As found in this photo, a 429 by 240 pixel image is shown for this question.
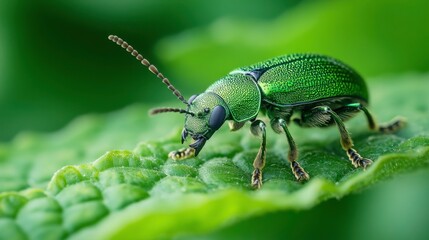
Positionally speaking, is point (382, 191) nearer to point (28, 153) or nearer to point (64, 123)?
point (28, 153)

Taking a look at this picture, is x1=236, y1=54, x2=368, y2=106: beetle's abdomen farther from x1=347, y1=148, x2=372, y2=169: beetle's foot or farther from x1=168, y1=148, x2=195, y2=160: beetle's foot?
x1=168, y1=148, x2=195, y2=160: beetle's foot

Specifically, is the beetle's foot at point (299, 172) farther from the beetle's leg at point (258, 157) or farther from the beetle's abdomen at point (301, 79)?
the beetle's abdomen at point (301, 79)

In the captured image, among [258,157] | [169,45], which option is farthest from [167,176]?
[169,45]

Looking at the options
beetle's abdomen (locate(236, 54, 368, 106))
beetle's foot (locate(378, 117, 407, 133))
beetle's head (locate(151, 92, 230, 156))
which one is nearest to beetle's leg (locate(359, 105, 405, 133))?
beetle's foot (locate(378, 117, 407, 133))

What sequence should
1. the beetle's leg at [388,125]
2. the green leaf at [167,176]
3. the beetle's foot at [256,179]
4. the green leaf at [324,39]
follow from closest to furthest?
the green leaf at [167,176]
the beetle's foot at [256,179]
the beetle's leg at [388,125]
the green leaf at [324,39]

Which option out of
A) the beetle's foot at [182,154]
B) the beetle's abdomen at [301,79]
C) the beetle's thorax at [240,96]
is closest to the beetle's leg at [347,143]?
the beetle's abdomen at [301,79]

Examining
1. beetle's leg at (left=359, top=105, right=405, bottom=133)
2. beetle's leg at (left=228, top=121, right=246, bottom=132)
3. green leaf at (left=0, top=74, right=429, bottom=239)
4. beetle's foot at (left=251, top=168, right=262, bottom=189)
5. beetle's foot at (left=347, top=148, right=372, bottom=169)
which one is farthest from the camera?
beetle's leg at (left=359, top=105, right=405, bottom=133)

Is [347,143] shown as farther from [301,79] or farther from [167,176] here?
[167,176]
